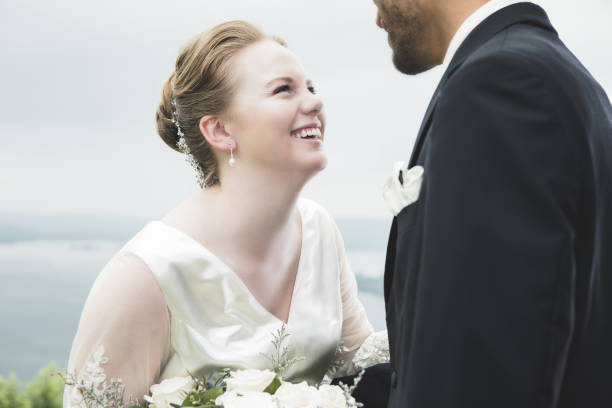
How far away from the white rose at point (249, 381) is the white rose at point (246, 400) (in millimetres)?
39

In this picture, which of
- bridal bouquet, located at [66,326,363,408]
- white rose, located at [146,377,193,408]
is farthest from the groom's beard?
white rose, located at [146,377,193,408]

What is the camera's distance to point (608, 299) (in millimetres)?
1377

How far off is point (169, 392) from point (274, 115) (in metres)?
1.00

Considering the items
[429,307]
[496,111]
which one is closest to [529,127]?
[496,111]

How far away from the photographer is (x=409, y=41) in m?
1.68

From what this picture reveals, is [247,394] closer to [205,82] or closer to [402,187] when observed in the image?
[402,187]

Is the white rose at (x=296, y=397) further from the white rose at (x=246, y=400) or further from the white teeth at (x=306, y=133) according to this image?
the white teeth at (x=306, y=133)

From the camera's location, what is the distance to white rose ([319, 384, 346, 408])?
2.01m

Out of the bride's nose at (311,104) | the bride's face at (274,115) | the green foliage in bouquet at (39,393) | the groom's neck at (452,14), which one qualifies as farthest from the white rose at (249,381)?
the green foliage in bouquet at (39,393)

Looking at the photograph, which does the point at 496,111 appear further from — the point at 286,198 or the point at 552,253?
the point at 286,198

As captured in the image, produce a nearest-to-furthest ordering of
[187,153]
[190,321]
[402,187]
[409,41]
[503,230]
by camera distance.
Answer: [503,230], [402,187], [409,41], [190,321], [187,153]

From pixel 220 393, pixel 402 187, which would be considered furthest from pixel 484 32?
pixel 220 393

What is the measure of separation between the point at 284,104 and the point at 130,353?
1002 millimetres

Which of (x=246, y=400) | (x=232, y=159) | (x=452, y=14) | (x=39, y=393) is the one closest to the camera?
(x=452, y=14)
